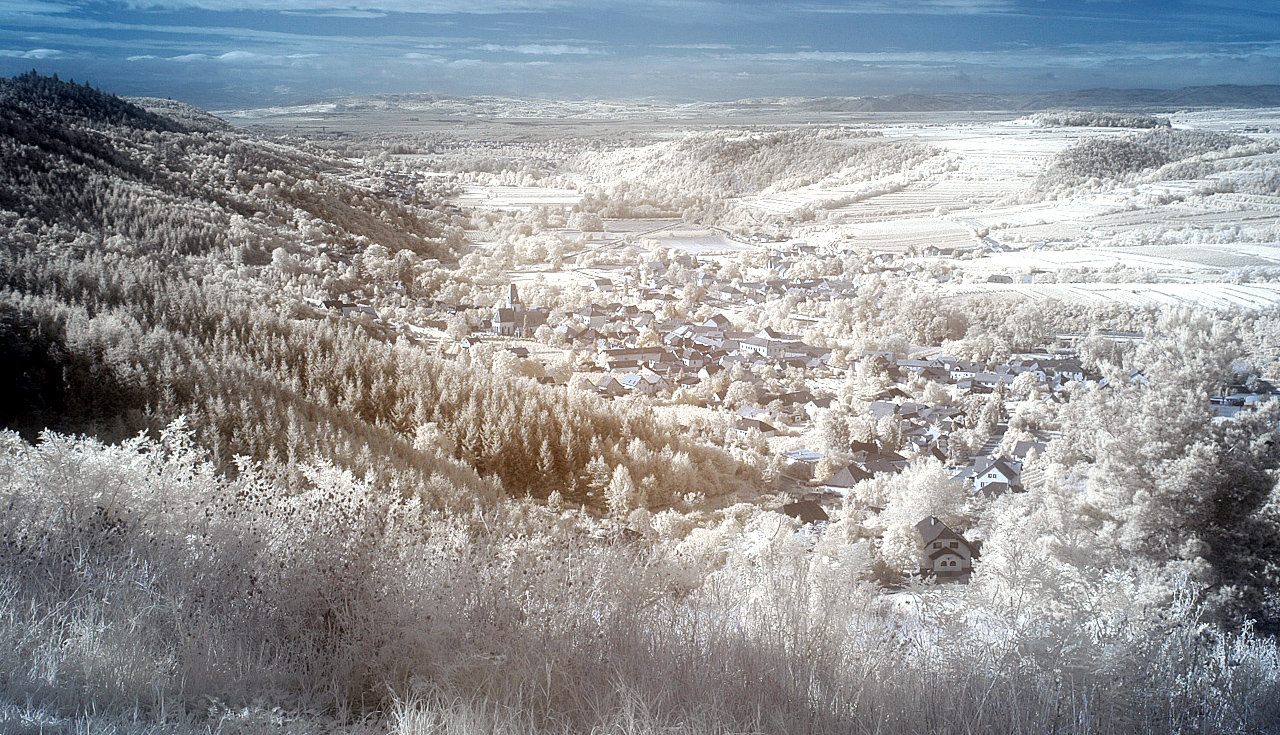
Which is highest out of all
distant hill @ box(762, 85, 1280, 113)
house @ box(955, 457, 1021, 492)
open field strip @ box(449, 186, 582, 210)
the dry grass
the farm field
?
distant hill @ box(762, 85, 1280, 113)

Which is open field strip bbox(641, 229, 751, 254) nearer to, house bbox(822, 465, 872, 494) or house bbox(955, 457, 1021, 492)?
house bbox(822, 465, 872, 494)

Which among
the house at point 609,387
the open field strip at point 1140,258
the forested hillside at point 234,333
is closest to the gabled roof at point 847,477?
the forested hillside at point 234,333

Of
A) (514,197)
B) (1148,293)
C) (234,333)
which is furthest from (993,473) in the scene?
(234,333)

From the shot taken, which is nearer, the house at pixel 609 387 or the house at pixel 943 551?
the house at pixel 943 551

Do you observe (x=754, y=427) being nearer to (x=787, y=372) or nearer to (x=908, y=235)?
(x=787, y=372)

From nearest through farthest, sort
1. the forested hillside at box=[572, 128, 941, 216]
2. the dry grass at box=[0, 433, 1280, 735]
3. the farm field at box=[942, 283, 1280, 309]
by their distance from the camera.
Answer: the dry grass at box=[0, 433, 1280, 735] → the farm field at box=[942, 283, 1280, 309] → the forested hillside at box=[572, 128, 941, 216]

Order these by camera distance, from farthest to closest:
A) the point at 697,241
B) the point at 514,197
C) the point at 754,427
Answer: the point at 514,197 < the point at 697,241 < the point at 754,427

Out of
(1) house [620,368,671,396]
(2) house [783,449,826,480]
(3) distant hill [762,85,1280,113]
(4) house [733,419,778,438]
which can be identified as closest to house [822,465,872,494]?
(2) house [783,449,826,480]

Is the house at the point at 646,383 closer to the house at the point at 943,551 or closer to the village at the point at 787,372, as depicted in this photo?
the village at the point at 787,372

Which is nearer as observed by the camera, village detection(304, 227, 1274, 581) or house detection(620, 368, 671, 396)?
village detection(304, 227, 1274, 581)
